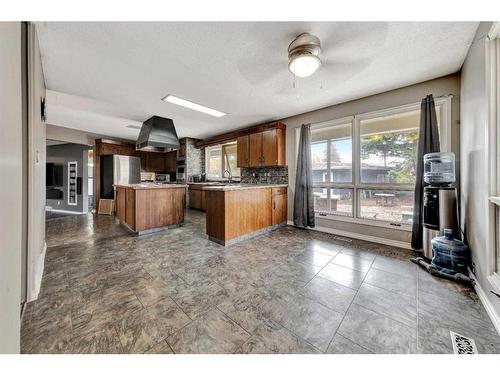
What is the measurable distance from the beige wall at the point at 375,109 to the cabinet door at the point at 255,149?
25.4 inches

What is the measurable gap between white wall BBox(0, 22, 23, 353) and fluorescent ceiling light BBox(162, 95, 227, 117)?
222 centimetres

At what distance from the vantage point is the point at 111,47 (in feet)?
6.19

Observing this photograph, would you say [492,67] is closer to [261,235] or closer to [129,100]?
[261,235]

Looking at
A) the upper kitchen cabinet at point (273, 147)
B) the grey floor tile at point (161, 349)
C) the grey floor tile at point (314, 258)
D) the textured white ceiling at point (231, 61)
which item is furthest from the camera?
the upper kitchen cabinet at point (273, 147)


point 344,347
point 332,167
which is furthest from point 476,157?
point 344,347

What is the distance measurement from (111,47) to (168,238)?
8.63 feet

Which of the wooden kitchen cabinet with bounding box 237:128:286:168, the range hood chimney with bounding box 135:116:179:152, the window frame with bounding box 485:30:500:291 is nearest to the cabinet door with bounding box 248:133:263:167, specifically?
the wooden kitchen cabinet with bounding box 237:128:286:168

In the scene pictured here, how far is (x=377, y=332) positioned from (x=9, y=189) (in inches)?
87.0

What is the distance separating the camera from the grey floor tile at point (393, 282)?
5.74 ft

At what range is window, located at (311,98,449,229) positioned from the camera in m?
2.86

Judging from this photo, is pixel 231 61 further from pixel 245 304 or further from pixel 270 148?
pixel 245 304

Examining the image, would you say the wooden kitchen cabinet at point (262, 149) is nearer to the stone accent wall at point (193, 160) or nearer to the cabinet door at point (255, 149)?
the cabinet door at point (255, 149)

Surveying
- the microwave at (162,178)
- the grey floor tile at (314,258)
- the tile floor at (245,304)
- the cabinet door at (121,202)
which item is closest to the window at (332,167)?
the tile floor at (245,304)
